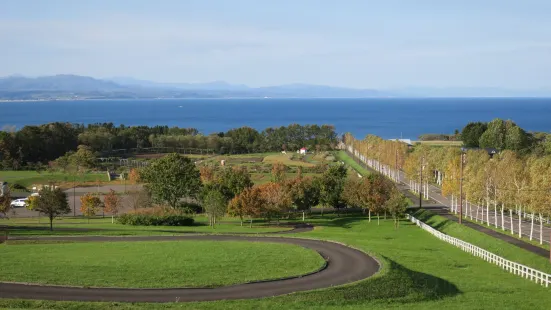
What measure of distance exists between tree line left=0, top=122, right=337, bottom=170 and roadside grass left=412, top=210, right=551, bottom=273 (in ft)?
255

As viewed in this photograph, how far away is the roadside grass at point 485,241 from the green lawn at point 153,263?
13.0m

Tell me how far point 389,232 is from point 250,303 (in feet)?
90.5

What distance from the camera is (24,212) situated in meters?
59.8

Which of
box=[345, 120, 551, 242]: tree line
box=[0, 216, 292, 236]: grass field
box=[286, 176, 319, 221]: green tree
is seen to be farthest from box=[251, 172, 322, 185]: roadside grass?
box=[0, 216, 292, 236]: grass field

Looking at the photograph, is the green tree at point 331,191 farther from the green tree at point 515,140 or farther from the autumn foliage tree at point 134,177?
the green tree at point 515,140

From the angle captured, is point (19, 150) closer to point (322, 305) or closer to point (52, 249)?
point (52, 249)

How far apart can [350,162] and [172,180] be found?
57.3m

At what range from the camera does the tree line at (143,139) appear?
368 feet

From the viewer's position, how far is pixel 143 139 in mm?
136000

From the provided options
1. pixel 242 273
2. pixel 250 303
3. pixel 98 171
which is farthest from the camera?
pixel 98 171

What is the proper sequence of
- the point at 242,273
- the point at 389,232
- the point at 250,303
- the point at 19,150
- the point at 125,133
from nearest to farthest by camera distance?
1. the point at 250,303
2. the point at 242,273
3. the point at 389,232
4. the point at 19,150
5. the point at 125,133

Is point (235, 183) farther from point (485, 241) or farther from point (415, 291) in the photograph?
point (415, 291)

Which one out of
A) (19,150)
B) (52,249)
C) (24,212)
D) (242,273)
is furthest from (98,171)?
(242,273)

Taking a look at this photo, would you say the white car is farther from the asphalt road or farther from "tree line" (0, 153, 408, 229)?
the asphalt road
